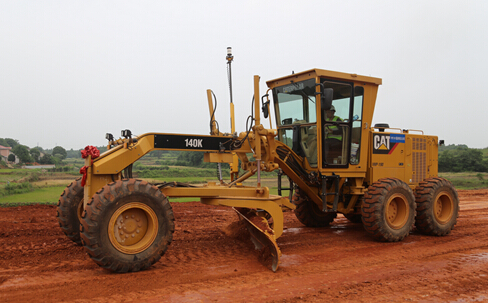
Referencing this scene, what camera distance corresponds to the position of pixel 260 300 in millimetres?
4160

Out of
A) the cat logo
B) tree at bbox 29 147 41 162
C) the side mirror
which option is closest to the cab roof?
the side mirror

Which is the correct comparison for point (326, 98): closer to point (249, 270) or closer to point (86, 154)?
point (249, 270)

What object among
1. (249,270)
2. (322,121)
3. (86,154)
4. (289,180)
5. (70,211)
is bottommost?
(249,270)

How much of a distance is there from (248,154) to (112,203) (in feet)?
9.51

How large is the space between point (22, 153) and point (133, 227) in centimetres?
1385

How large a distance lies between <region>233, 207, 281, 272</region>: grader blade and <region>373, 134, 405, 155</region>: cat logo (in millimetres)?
3451

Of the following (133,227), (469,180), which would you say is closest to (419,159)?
(133,227)

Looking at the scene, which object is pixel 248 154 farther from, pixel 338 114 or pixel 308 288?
pixel 308 288

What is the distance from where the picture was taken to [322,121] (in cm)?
Answer: 739

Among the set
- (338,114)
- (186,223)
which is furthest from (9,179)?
(338,114)

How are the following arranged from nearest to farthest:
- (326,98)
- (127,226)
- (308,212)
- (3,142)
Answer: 1. (127,226)
2. (326,98)
3. (308,212)
4. (3,142)

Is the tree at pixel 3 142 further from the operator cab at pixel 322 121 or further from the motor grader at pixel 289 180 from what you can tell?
the operator cab at pixel 322 121

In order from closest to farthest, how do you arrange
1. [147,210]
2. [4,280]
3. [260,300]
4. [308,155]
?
[260,300]
[4,280]
[147,210]
[308,155]

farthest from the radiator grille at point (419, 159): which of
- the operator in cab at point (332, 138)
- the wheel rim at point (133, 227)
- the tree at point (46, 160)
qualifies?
the tree at point (46, 160)
